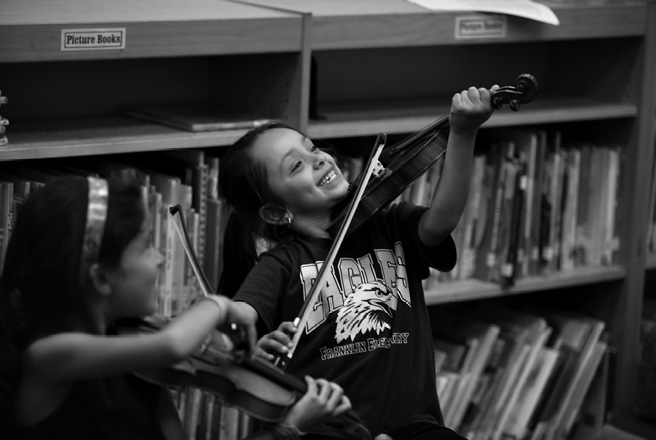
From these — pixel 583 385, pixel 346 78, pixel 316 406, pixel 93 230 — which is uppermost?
pixel 346 78

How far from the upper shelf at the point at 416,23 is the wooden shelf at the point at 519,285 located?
1.80 ft

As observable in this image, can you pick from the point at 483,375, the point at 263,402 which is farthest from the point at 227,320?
the point at 483,375

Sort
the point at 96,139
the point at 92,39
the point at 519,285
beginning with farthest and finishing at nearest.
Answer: the point at 519,285
the point at 96,139
the point at 92,39

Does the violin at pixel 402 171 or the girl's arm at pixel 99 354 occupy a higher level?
the violin at pixel 402 171

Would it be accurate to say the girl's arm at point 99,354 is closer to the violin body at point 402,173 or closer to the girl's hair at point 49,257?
the girl's hair at point 49,257

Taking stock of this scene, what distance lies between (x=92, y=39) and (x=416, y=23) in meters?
0.69

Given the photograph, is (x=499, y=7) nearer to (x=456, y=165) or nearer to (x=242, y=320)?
(x=456, y=165)

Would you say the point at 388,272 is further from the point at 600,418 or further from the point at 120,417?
the point at 600,418

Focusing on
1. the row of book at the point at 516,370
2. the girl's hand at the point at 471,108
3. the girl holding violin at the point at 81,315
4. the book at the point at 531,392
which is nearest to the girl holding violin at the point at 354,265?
the girl's hand at the point at 471,108

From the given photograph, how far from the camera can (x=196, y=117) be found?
2018mm

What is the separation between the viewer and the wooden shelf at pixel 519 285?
2.28m

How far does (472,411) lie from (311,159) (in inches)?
42.7

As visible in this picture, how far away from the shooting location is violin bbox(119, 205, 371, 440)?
117 cm

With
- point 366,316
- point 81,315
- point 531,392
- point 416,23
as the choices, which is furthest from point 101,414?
→ point 531,392
